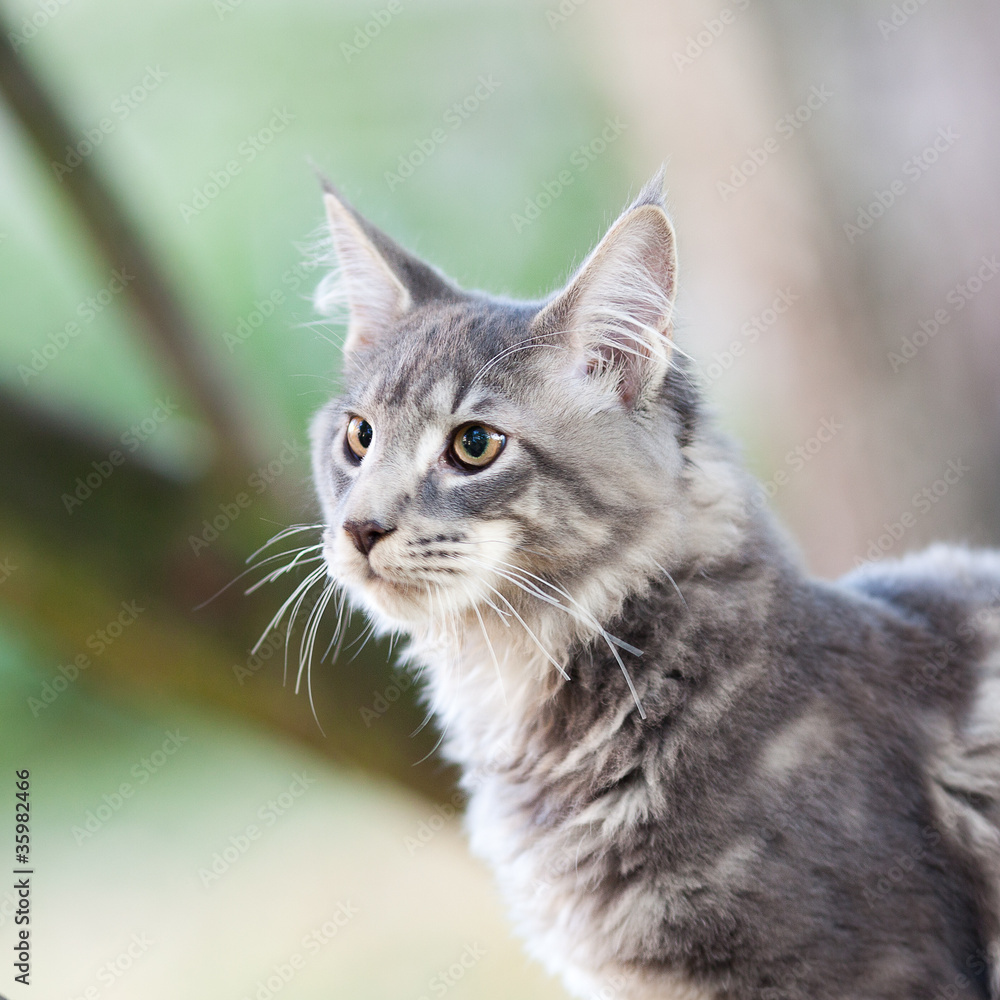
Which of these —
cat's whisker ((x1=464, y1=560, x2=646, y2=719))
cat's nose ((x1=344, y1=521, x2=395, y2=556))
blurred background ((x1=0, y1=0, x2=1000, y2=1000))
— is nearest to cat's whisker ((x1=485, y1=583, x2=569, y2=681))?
cat's whisker ((x1=464, y1=560, x2=646, y2=719))

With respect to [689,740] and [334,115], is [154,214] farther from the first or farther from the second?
[689,740]

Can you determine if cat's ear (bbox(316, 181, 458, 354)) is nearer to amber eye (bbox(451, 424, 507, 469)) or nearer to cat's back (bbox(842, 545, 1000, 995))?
amber eye (bbox(451, 424, 507, 469))

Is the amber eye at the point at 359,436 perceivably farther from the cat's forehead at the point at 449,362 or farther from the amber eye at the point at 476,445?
the amber eye at the point at 476,445

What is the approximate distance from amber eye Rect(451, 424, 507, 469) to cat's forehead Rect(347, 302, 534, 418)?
3 cm

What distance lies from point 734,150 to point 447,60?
0.96 metres

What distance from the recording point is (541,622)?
1428mm

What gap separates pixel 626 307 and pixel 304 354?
119 cm

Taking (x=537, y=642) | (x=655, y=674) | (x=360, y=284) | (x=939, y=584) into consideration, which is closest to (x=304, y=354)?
(x=360, y=284)

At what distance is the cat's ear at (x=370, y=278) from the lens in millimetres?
1650

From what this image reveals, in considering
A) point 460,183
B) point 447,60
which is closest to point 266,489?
point 460,183

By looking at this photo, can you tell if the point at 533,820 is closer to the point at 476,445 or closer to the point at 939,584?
the point at 476,445

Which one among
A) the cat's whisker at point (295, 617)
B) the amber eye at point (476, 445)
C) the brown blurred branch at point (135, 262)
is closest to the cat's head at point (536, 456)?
the amber eye at point (476, 445)

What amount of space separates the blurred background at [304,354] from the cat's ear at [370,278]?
14 centimetres

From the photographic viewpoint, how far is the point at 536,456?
1.35 meters
